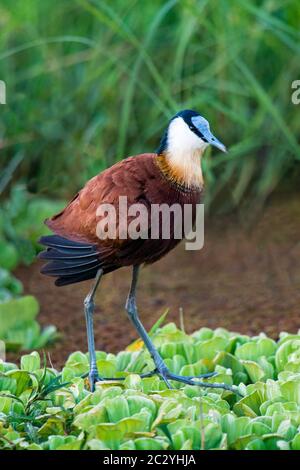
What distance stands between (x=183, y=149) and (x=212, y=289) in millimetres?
1576

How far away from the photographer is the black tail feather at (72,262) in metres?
2.68

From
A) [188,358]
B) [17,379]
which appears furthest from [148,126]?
[17,379]

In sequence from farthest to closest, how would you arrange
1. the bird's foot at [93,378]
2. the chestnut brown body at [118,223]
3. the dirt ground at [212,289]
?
the dirt ground at [212,289] → the bird's foot at [93,378] → the chestnut brown body at [118,223]

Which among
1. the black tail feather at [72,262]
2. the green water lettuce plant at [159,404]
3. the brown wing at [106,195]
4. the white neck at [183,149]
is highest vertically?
the white neck at [183,149]

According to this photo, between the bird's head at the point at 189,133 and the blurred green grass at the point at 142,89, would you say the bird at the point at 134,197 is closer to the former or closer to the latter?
the bird's head at the point at 189,133

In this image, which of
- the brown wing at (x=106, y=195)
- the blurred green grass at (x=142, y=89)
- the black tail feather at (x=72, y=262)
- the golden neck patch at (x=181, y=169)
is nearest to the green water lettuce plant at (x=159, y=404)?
the black tail feather at (x=72, y=262)

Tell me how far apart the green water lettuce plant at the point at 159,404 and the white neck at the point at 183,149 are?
0.57 m

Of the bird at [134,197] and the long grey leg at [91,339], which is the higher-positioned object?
the bird at [134,197]

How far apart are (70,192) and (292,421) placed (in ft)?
8.25

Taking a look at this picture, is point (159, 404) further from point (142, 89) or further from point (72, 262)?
point (142, 89)

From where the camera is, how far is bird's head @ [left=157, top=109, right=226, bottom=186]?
266cm

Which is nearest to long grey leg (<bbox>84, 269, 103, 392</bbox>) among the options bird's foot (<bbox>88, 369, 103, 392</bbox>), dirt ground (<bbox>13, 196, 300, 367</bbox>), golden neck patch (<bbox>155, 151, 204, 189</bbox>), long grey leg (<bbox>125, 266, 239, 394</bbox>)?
bird's foot (<bbox>88, 369, 103, 392</bbox>)

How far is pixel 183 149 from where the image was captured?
2680 millimetres
